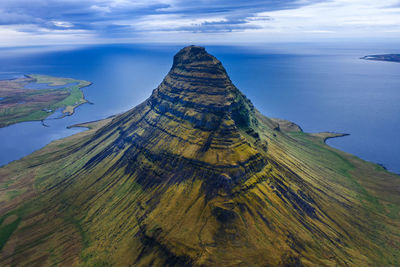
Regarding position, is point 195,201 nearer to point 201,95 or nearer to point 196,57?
point 201,95

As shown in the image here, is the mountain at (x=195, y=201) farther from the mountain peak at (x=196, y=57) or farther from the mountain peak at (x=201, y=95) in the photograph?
the mountain peak at (x=196, y=57)

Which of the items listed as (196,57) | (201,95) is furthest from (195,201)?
(196,57)

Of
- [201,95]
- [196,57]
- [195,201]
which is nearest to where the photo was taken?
[195,201]

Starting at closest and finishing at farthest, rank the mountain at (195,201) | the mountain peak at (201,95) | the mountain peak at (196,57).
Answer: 1. the mountain at (195,201)
2. the mountain peak at (201,95)
3. the mountain peak at (196,57)

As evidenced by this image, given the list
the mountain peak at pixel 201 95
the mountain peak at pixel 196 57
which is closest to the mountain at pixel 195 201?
the mountain peak at pixel 201 95

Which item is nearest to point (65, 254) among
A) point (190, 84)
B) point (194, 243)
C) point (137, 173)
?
point (137, 173)

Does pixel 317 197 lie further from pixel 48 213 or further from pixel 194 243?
pixel 48 213

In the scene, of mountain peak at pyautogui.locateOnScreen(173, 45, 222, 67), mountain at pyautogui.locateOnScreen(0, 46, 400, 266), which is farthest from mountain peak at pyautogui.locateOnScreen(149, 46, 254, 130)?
mountain at pyautogui.locateOnScreen(0, 46, 400, 266)

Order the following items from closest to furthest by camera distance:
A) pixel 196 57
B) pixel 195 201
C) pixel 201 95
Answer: pixel 195 201 < pixel 201 95 < pixel 196 57
